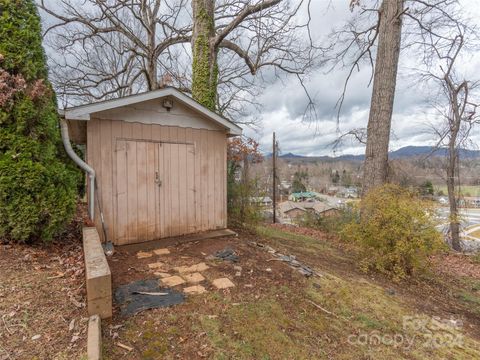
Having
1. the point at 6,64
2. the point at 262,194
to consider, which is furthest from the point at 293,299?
the point at 6,64

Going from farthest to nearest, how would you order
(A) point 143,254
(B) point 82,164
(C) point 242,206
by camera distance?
(C) point 242,206, (A) point 143,254, (B) point 82,164

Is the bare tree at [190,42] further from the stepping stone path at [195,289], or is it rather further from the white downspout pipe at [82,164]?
the stepping stone path at [195,289]

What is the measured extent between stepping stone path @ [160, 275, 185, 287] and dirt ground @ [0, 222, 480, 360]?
0.17m

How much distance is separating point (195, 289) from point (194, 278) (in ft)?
0.97

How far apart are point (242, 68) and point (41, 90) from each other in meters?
9.76

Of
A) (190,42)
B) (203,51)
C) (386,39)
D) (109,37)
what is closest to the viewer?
(386,39)

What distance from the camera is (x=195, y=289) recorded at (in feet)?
9.96

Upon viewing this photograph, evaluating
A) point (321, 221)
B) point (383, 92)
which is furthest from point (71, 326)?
point (321, 221)

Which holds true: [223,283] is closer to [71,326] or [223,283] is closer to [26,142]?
[71,326]

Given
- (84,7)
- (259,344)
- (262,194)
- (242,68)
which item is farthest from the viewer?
(242,68)

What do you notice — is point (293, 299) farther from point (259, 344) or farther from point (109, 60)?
point (109, 60)

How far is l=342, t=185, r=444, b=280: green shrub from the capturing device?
4328 mm

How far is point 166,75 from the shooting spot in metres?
12.8

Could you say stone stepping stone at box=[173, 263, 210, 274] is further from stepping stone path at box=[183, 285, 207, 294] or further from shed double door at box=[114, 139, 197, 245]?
shed double door at box=[114, 139, 197, 245]
